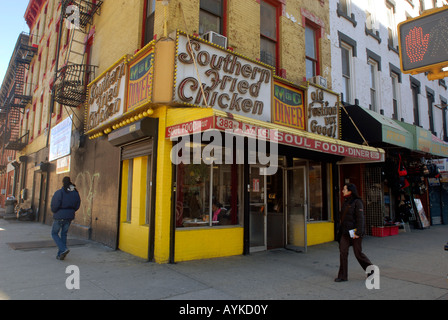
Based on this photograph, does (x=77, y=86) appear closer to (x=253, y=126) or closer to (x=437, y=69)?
(x=253, y=126)

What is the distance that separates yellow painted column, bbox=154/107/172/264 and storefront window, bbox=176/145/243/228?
0.42 meters

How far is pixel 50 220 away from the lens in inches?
573

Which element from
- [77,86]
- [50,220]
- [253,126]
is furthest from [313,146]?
[50,220]

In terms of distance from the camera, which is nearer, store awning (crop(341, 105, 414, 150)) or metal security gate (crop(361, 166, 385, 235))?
store awning (crop(341, 105, 414, 150))

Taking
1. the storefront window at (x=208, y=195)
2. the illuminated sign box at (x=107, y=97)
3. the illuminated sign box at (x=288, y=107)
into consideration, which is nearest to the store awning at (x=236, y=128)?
the storefront window at (x=208, y=195)

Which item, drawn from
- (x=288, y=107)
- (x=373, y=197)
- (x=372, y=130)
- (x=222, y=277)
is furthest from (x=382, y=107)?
(x=222, y=277)

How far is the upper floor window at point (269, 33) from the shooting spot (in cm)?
956

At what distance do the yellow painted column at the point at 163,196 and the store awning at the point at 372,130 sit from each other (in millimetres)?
6796

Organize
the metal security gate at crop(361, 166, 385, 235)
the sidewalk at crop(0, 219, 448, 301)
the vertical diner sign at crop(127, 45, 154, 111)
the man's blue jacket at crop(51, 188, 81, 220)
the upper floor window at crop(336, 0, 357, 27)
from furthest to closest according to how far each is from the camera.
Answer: the upper floor window at crop(336, 0, 357, 27), the metal security gate at crop(361, 166, 385, 235), the man's blue jacket at crop(51, 188, 81, 220), the vertical diner sign at crop(127, 45, 154, 111), the sidewalk at crop(0, 219, 448, 301)

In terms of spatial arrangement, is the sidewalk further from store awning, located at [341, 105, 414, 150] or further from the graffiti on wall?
store awning, located at [341, 105, 414, 150]

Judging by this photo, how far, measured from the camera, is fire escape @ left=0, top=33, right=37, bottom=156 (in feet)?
70.4

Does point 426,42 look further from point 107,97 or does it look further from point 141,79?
point 107,97

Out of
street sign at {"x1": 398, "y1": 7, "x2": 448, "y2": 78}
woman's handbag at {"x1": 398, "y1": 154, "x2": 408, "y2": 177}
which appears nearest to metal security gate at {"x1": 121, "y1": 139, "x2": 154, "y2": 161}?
street sign at {"x1": 398, "y1": 7, "x2": 448, "y2": 78}

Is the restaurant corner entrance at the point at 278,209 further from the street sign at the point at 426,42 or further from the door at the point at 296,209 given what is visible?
the street sign at the point at 426,42
